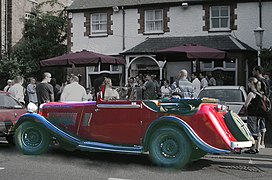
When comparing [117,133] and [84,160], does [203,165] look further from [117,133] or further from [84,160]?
[84,160]

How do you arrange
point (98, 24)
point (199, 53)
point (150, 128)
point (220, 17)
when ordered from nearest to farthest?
point (150, 128) < point (199, 53) < point (220, 17) < point (98, 24)

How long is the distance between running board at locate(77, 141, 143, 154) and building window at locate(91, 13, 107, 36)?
49.3ft

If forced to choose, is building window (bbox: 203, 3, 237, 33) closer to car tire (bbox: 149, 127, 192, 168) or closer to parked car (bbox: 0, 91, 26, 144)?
parked car (bbox: 0, 91, 26, 144)

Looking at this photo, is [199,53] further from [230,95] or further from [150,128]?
[150,128]

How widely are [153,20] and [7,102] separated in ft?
41.0

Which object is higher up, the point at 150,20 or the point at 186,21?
the point at 150,20

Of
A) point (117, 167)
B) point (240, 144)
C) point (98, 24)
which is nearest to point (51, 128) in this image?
point (117, 167)

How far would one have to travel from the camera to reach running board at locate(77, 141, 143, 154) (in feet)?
25.7

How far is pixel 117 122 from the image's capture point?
8.08m

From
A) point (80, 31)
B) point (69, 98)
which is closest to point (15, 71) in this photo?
point (80, 31)

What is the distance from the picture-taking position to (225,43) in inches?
779

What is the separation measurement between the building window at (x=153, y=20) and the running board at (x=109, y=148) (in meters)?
14.3

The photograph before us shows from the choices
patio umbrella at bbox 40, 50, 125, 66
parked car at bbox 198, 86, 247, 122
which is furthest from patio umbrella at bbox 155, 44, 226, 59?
parked car at bbox 198, 86, 247, 122

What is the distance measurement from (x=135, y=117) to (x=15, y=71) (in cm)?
1878
